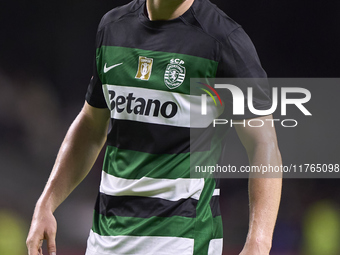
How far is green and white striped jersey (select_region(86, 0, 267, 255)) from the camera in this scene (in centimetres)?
154

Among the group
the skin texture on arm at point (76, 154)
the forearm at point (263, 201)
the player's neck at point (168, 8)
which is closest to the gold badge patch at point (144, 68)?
the player's neck at point (168, 8)

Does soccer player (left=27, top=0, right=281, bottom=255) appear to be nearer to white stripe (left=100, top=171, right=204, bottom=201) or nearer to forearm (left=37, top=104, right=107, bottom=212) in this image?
white stripe (left=100, top=171, right=204, bottom=201)

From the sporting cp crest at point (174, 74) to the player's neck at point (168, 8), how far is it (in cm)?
15

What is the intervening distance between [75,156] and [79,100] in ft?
A: 8.36

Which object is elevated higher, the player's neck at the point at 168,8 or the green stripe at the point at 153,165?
A: the player's neck at the point at 168,8

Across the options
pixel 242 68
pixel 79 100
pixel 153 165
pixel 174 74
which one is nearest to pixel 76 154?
pixel 153 165

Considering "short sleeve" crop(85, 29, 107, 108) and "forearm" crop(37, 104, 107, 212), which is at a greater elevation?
"short sleeve" crop(85, 29, 107, 108)

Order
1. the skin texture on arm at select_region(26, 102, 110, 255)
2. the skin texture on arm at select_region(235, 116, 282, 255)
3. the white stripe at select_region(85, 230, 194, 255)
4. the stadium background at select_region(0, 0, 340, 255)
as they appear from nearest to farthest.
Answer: the skin texture on arm at select_region(235, 116, 282, 255)
the white stripe at select_region(85, 230, 194, 255)
the skin texture on arm at select_region(26, 102, 110, 255)
the stadium background at select_region(0, 0, 340, 255)

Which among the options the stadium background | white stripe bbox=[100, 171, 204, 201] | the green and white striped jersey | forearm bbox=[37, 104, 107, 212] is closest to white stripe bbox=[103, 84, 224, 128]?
the green and white striped jersey

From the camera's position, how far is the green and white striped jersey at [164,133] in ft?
5.06

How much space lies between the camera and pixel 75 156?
1.81 m

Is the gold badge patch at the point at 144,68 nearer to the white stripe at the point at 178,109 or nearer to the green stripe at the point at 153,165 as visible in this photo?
the white stripe at the point at 178,109

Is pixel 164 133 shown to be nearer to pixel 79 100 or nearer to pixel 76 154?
pixel 76 154

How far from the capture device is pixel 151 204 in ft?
5.10
